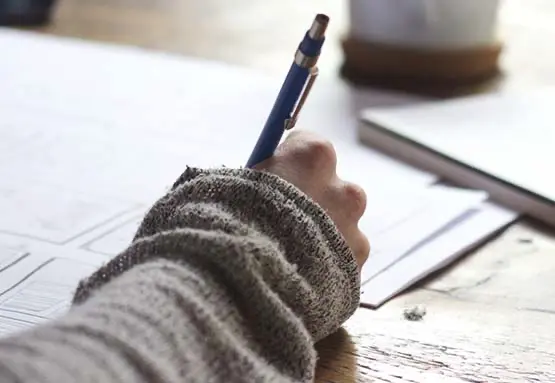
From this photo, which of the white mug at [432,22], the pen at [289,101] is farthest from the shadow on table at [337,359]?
the white mug at [432,22]

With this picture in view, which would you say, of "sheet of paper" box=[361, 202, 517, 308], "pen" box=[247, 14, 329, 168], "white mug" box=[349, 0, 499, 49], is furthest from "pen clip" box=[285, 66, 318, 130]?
"white mug" box=[349, 0, 499, 49]

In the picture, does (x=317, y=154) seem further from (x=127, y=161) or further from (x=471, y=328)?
(x=127, y=161)

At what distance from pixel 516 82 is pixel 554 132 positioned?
0.23m

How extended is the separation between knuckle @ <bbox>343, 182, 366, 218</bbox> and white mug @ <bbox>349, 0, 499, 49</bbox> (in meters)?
0.51

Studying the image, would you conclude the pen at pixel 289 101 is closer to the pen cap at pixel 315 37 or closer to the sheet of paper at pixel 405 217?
the pen cap at pixel 315 37

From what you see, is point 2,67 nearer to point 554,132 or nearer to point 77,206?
point 77,206

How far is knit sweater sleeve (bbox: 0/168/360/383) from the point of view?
364 millimetres

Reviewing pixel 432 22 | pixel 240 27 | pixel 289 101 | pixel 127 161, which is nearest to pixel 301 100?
pixel 289 101

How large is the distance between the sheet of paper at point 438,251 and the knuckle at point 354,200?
0.17 ft

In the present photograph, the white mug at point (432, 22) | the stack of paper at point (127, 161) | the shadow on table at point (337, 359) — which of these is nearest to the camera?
the shadow on table at point (337, 359)

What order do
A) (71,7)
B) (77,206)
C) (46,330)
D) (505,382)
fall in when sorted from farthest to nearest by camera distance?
(71,7), (77,206), (505,382), (46,330)

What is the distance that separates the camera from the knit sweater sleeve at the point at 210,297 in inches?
14.3

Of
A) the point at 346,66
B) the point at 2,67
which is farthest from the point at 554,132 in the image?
the point at 2,67

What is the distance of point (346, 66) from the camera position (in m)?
1.10
